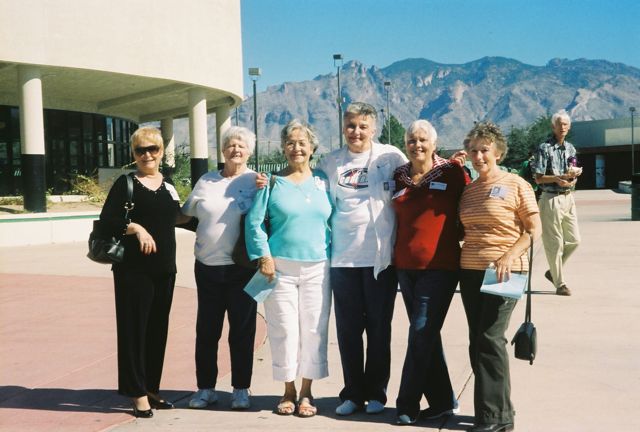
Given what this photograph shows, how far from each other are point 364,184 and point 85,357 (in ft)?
10.5

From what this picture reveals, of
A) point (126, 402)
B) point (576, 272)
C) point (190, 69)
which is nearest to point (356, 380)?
point (126, 402)

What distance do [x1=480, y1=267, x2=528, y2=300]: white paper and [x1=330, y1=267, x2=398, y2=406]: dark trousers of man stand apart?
0.75m

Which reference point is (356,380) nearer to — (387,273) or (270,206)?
(387,273)

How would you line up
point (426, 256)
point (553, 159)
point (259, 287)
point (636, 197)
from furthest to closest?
point (636, 197)
point (553, 159)
point (259, 287)
point (426, 256)

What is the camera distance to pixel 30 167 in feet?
70.7

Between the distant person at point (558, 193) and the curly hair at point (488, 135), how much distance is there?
161 inches

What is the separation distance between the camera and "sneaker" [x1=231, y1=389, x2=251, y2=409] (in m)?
5.11

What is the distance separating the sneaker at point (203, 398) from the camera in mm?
5157

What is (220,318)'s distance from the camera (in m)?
5.32

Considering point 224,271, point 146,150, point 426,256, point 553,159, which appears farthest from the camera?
point 553,159

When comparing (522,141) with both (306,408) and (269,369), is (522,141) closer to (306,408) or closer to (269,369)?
(269,369)

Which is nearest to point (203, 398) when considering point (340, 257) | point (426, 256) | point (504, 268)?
point (340, 257)

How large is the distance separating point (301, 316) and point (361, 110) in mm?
1383

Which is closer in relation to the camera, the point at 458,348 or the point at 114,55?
the point at 458,348
